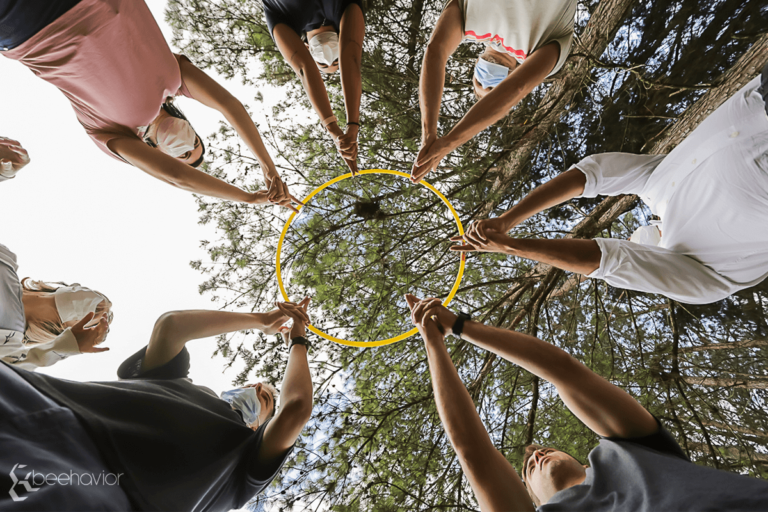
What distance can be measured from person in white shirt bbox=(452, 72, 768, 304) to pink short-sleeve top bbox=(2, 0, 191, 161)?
5.39 ft

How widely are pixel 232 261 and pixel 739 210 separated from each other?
302 cm

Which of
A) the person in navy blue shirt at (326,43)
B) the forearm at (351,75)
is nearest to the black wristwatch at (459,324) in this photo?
the person in navy blue shirt at (326,43)

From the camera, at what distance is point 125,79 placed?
1563 mm

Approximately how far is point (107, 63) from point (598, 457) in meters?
2.34

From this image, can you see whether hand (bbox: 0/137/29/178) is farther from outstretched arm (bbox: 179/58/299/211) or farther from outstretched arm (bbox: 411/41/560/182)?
outstretched arm (bbox: 411/41/560/182)

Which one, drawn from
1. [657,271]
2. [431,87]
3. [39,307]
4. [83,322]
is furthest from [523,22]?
[39,307]

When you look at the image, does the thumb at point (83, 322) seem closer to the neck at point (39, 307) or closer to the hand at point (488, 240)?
the neck at point (39, 307)

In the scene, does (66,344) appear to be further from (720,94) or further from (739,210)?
(720,94)

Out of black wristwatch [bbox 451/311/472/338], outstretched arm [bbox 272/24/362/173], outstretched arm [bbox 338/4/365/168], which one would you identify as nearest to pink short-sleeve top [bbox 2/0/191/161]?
outstretched arm [bbox 272/24/362/173]

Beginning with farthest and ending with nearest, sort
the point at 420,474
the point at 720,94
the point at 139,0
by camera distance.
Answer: the point at 420,474 → the point at 720,94 → the point at 139,0

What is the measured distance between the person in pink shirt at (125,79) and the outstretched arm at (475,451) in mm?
1453

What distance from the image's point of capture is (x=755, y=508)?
73 centimetres

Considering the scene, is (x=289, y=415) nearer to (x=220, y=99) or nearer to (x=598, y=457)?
(x=598, y=457)

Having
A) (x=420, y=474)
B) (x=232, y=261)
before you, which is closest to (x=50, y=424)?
(x=232, y=261)
